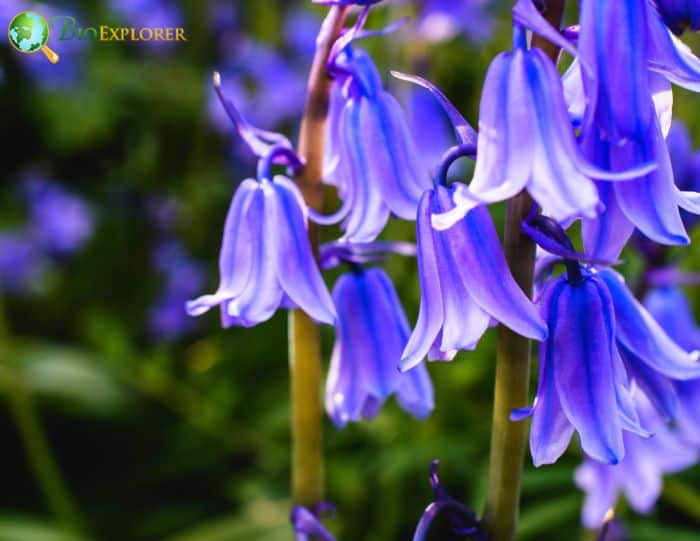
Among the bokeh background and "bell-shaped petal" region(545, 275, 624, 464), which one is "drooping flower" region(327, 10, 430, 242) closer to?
"bell-shaped petal" region(545, 275, 624, 464)

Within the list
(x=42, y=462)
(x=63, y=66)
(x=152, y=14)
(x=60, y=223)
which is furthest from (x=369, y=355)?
(x=63, y=66)

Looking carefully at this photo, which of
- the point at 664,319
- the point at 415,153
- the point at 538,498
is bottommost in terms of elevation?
the point at 538,498

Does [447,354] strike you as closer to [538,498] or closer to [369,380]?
[369,380]

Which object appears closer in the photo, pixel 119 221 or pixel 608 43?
pixel 608 43

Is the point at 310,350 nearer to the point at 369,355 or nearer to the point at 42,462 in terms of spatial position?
the point at 369,355

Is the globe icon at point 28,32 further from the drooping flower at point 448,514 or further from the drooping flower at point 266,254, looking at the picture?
the drooping flower at point 448,514

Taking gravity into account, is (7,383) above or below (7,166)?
below

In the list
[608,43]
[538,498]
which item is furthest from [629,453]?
[608,43]
